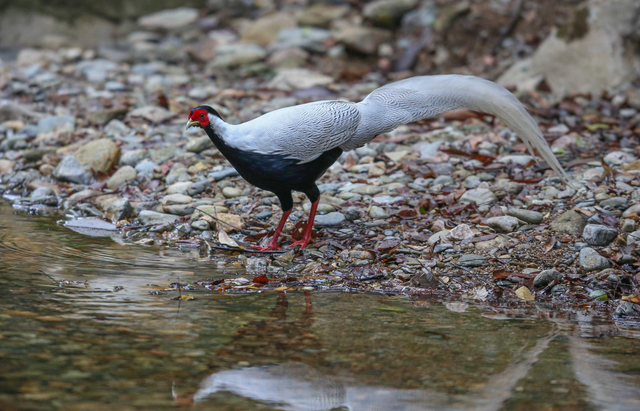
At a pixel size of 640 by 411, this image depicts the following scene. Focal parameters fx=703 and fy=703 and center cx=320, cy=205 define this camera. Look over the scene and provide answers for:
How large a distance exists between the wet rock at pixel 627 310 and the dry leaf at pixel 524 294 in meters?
0.44

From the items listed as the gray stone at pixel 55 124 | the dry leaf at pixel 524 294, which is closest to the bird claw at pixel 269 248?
the dry leaf at pixel 524 294

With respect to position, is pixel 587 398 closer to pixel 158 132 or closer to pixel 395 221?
pixel 395 221

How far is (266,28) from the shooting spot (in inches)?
470

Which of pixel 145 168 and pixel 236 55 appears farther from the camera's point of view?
pixel 236 55

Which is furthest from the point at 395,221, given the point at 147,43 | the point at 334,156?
the point at 147,43

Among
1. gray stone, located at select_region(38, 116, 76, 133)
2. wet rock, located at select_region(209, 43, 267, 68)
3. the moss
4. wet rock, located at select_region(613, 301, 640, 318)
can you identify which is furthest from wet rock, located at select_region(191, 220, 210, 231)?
wet rock, located at select_region(209, 43, 267, 68)

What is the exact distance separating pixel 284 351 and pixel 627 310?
73.0 inches

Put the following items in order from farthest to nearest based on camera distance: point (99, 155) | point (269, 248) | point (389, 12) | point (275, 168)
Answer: point (389, 12) < point (99, 155) < point (269, 248) < point (275, 168)

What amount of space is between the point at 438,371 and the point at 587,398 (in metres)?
0.56

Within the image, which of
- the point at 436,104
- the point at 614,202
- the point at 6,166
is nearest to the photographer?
the point at 436,104

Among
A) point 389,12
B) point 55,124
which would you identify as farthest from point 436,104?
point 389,12

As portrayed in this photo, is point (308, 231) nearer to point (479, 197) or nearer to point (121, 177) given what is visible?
point (479, 197)

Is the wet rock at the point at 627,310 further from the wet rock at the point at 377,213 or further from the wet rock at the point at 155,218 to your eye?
the wet rock at the point at 155,218

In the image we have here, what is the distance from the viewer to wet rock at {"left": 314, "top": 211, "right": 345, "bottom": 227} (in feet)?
16.5
